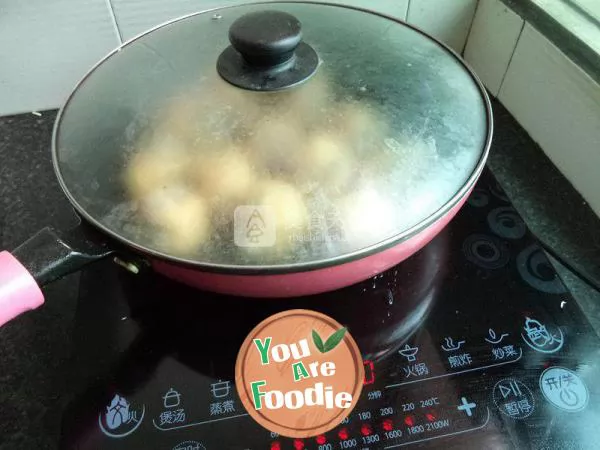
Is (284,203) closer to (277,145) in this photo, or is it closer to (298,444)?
(277,145)

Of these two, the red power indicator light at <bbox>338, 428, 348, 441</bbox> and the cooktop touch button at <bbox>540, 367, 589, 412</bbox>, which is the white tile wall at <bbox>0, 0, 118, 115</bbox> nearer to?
the red power indicator light at <bbox>338, 428, 348, 441</bbox>

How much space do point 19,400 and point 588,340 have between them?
0.69m

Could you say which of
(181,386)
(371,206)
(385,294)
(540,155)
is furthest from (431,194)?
(540,155)

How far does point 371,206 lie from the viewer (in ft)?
1.61

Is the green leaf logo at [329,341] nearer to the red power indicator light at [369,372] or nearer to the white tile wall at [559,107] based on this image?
the red power indicator light at [369,372]

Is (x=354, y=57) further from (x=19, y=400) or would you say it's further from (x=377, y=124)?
(x=19, y=400)

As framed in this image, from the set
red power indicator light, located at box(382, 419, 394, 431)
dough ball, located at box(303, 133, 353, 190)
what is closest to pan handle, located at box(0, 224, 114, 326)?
dough ball, located at box(303, 133, 353, 190)

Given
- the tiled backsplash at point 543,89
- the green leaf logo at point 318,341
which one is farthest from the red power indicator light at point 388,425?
the tiled backsplash at point 543,89

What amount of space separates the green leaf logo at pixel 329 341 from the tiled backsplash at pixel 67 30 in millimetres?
626

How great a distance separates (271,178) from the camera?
0.50 metres

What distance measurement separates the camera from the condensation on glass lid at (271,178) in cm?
48

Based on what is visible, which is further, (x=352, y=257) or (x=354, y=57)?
(x=354, y=57)
